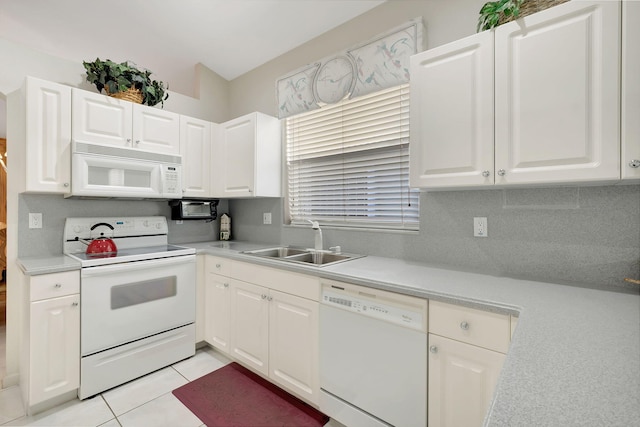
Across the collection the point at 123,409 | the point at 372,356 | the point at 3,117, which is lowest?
the point at 123,409

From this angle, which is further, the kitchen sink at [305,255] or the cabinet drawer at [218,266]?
the cabinet drawer at [218,266]

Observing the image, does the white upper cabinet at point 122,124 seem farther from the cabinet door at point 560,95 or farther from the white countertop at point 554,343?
the cabinet door at point 560,95

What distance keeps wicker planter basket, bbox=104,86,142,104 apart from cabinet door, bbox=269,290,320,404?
1875 millimetres

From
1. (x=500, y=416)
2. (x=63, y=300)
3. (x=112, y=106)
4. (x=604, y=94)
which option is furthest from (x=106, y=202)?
(x=604, y=94)

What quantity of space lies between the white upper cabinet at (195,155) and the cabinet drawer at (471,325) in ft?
7.70

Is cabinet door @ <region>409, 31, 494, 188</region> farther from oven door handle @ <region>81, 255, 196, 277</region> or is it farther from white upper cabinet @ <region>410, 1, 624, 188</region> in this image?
oven door handle @ <region>81, 255, 196, 277</region>

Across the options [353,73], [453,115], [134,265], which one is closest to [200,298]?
[134,265]

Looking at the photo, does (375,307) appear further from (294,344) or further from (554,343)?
(554,343)

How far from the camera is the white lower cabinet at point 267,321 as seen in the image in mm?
1821

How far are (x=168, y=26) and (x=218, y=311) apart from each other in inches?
96.8

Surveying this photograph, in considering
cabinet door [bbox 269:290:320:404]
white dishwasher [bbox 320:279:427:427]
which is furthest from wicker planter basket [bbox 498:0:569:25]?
cabinet door [bbox 269:290:320:404]

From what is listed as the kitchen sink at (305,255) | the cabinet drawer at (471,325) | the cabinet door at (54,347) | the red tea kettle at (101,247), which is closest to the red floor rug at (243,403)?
the cabinet door at (54,347)

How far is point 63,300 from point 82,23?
2159mm

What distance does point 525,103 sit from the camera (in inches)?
53.1
